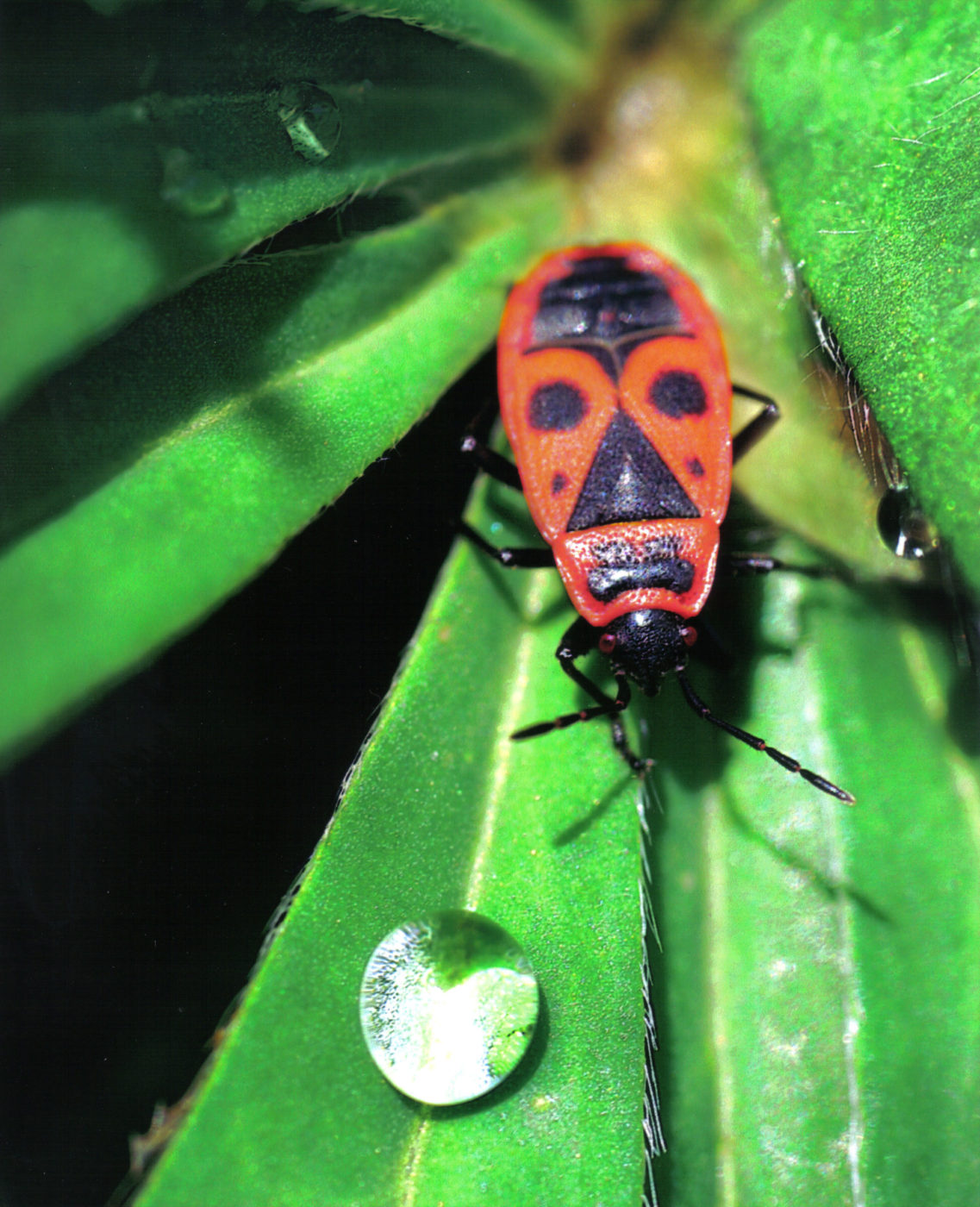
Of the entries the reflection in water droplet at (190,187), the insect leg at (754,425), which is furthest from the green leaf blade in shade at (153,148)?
the insect leg at (754,425)

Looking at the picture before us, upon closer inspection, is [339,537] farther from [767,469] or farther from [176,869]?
[767,469]

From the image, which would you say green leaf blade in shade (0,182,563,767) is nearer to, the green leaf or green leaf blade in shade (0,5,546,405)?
green leaf blade in shade (0,5,546,405)

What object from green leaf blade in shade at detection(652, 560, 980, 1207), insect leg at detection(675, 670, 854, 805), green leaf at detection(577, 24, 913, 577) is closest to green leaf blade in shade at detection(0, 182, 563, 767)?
green leaf at detection(577, 24, 913, 577)

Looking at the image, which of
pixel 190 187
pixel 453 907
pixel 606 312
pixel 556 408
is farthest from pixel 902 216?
pixel 453 907

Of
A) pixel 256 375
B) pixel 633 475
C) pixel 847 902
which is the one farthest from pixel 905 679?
pixel 256 375

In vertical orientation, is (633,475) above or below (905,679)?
above
